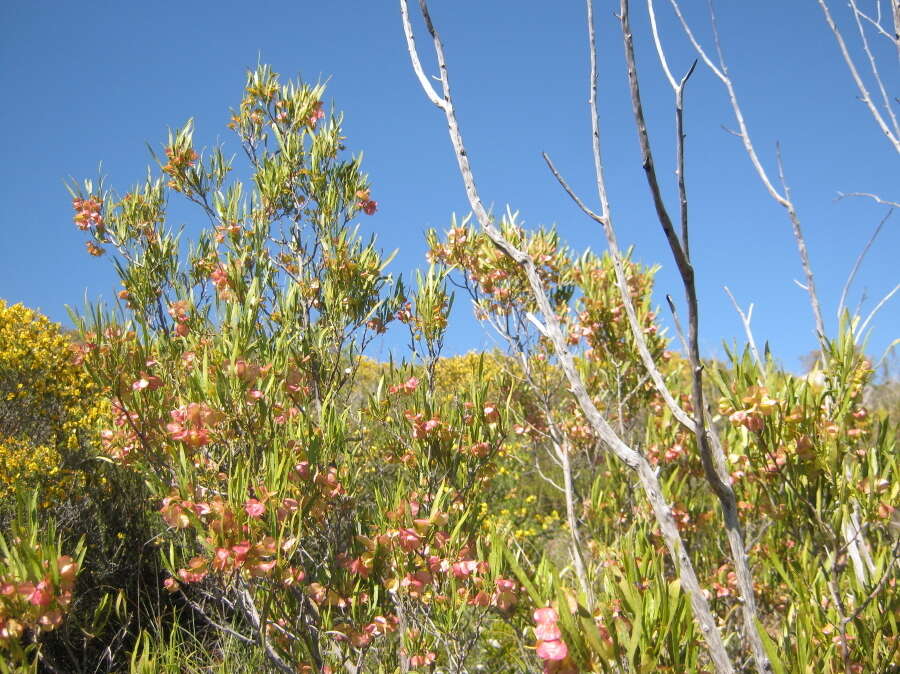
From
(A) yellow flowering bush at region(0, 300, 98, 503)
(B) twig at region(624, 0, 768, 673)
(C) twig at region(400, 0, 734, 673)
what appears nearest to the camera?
(B) twig at region(624, 0, 768, 673)

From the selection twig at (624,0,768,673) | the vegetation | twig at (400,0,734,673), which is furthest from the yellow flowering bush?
twig at (624,0,768,673)

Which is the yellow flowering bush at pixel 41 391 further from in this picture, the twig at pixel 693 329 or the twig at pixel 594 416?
the twig at pixel 693 329

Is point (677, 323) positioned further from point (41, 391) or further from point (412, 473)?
point (41, 391)

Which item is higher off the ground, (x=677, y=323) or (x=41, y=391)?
(x=41, y=391)

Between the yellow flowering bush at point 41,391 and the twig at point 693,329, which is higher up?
the yellow flowering bush at point 41,391

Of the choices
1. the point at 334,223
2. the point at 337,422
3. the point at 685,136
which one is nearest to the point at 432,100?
the point at 685,136

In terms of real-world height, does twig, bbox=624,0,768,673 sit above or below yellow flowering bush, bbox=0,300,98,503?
below

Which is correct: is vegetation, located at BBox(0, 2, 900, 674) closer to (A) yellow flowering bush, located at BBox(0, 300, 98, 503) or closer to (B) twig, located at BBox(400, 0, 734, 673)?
(B) twig, located at BBox(400, 0, 734, 673)

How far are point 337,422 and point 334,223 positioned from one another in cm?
149

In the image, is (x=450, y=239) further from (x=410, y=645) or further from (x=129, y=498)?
(x=129, y=498)

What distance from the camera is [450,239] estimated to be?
3.82 metres

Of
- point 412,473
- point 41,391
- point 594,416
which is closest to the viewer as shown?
point 594,416

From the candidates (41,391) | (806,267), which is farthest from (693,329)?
(41,391)

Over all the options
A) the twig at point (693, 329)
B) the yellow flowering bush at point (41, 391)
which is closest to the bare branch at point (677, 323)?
the twig at point (693, 329)
